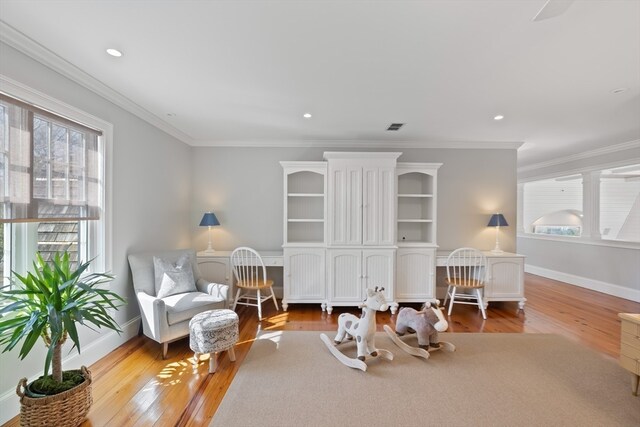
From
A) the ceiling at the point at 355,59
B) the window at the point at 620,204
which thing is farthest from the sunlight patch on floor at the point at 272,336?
the window at the point at 620,204

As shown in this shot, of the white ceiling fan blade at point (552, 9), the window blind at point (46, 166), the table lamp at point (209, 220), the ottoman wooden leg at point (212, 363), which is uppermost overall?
the white ceiling fan blade at point (552, 9)

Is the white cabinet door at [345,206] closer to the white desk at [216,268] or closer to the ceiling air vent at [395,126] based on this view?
the ceiling air vent at [395,126]

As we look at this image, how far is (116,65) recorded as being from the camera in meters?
2.17

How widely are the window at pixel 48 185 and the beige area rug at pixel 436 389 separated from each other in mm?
1808

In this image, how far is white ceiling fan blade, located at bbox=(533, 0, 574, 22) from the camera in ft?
4.56

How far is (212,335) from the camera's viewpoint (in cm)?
232

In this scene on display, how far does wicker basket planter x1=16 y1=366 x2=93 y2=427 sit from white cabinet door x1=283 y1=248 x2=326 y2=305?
2355 mm


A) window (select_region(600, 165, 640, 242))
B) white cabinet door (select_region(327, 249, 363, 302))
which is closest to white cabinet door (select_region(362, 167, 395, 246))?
white cabinet door (select_region(327, 249, 363, 302))

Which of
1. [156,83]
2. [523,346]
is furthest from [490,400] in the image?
[156,83]

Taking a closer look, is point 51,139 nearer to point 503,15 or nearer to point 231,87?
point 231,87

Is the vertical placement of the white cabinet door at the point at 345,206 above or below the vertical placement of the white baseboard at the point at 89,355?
above

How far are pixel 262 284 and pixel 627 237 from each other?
19.9 feet

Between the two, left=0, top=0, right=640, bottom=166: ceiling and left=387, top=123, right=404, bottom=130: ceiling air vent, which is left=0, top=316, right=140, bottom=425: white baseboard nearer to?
left=0, top=0, right=640, bottom=166: ceiling

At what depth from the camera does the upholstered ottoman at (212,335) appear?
2.31 meters
